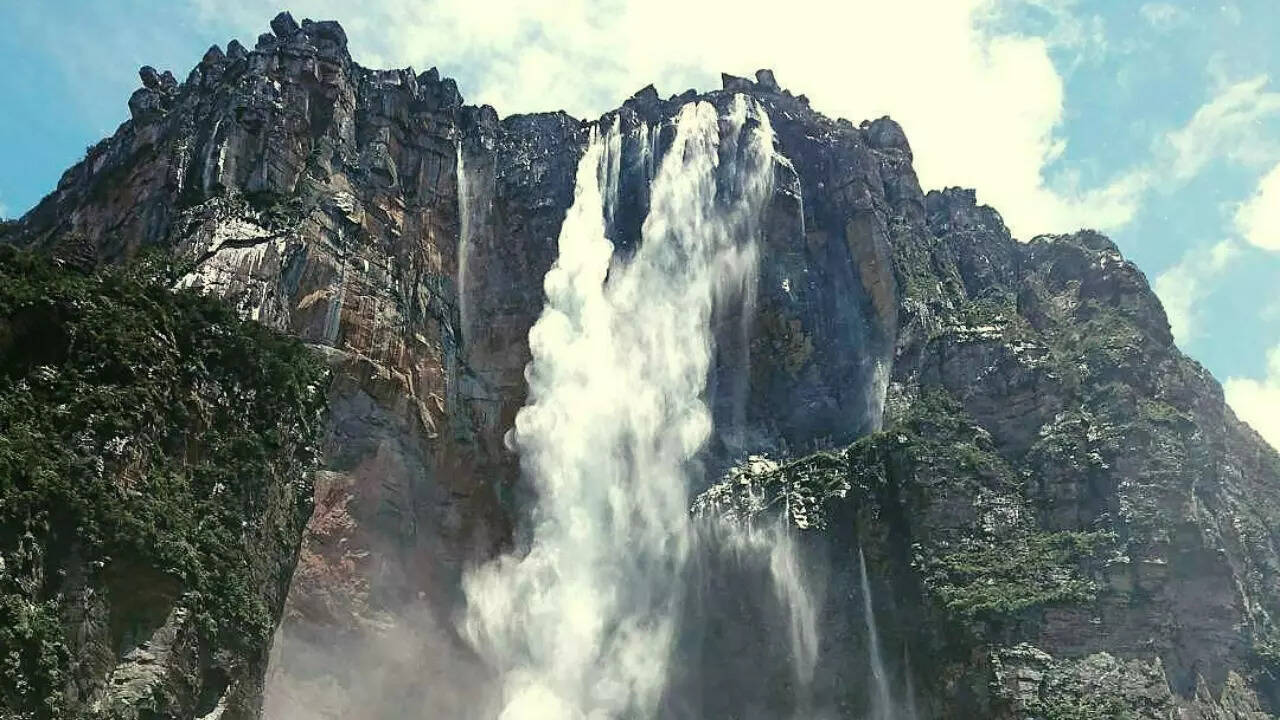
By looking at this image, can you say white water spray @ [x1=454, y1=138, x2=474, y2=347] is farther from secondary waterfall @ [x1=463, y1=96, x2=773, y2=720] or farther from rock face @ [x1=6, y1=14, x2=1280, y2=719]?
secondary waterfall @ [x1=463, y1=96, x2=773, y2=720]

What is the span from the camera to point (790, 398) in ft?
158

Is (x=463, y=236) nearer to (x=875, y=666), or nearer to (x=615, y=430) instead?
(x=615, y=430)

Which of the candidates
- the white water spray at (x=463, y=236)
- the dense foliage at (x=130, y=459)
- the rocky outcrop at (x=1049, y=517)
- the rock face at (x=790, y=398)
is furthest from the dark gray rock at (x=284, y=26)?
the rocky outcrop at (x=1049, y=517)

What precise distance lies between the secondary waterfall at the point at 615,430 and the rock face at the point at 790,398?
125cm

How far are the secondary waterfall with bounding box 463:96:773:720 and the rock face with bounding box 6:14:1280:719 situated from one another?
1249mm

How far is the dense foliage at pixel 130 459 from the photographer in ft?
59.8

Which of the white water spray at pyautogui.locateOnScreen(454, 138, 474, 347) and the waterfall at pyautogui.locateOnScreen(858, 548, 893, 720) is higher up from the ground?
the white water spray at pyautogui.locateOnScreen(454, 138, 474, 347)

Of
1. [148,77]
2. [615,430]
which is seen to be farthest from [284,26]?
[615,430]

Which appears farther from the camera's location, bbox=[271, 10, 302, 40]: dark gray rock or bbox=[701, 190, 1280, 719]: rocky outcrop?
bbox=[271, 10, 302, 40]: dark gray rock

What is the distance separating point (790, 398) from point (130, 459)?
32.3 metres

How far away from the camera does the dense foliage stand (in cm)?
1822

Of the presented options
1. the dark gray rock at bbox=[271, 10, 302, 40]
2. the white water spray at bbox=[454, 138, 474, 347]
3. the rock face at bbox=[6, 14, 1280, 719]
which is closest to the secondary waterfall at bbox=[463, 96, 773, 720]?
the rock face at bbox=[6, 14, 1280, 719]

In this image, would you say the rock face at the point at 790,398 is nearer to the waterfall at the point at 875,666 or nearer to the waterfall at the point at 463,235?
the waterfall at the point at 463,235

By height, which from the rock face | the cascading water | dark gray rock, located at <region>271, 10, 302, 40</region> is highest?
dark gray rock, located at <region>271, 10, 302, 40</region>
